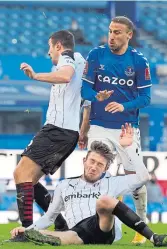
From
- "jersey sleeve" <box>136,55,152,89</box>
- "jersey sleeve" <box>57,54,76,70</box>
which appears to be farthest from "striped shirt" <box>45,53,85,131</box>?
"jersey sleeve" <box>136,55,152,89</box>

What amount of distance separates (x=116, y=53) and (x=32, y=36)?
12289 mm

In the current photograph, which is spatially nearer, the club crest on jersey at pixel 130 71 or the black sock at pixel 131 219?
the black sock at pixel 131 219

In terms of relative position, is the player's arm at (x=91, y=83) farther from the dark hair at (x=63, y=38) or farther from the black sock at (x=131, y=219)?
the black sock at (x=131, y=219)

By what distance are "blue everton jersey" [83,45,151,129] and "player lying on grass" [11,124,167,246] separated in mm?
530

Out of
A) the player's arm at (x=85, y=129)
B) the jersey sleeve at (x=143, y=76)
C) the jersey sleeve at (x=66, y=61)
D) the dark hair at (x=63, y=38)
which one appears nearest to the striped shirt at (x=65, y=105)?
the jersey sleeve at (x=66, y=61)

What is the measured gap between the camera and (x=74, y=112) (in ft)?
21.3

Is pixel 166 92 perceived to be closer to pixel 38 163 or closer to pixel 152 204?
pixel 152 204

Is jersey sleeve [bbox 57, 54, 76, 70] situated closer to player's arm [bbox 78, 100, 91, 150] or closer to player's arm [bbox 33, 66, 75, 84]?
player's arm [bbox 33, 66, 75, 84]

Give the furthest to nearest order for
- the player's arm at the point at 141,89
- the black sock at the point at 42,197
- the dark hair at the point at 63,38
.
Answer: the black sock at the point at 42,197 → the dark hair at the point at 63,38 → the player's arm at the point at 141,89

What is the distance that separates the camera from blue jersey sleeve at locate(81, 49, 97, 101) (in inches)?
251

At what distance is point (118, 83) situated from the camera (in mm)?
6559

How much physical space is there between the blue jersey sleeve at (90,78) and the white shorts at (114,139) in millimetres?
360

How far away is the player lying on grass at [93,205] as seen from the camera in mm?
5367

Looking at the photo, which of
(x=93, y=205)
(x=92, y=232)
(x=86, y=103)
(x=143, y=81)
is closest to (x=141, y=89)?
(x=143, y=81)
